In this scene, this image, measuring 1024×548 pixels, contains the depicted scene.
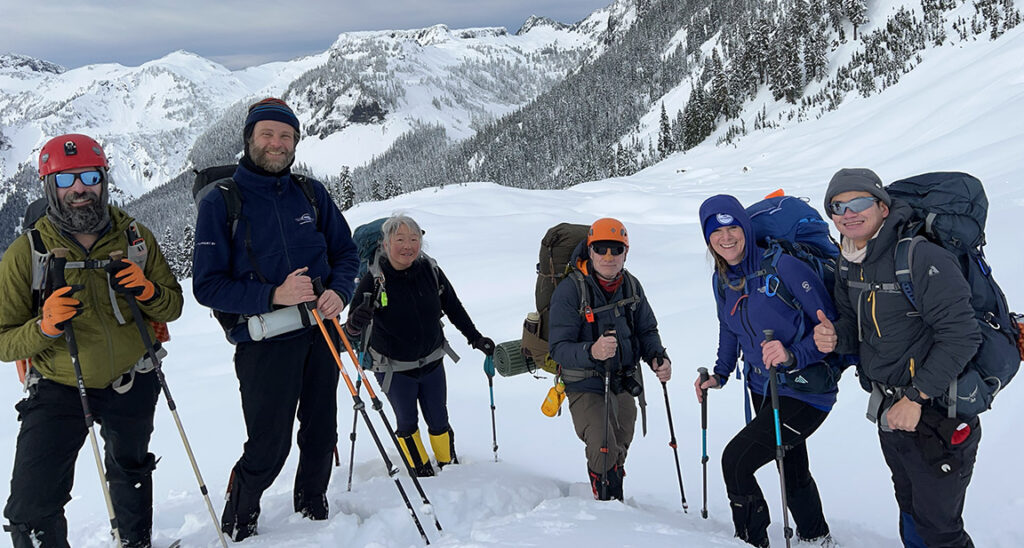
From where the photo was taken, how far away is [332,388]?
12.4 feet

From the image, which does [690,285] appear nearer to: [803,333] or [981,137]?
[803,333]

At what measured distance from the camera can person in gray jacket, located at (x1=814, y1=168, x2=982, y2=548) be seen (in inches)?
102

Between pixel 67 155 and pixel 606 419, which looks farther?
pixel 606 419

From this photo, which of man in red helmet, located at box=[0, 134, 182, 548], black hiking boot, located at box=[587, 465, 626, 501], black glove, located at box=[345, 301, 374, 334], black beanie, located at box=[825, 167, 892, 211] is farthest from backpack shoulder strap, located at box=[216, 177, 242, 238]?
black beanie, located at box=[825, 167, 892, 211]

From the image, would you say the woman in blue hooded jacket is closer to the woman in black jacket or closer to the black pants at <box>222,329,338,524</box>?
the woman in black jacket

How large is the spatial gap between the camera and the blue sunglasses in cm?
346

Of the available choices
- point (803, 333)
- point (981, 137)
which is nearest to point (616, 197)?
point (981, 137)

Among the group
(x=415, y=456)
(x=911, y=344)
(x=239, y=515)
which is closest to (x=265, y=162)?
(x=239, y=515)

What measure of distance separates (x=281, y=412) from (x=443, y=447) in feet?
6.22

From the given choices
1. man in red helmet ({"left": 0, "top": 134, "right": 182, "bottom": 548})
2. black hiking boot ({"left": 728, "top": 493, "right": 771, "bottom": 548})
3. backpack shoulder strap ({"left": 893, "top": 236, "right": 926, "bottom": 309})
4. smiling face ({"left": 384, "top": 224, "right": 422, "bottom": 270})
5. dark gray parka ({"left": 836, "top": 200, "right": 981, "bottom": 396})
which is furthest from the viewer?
smiling face ({"left": 384, "top": 224, "right": 422, "bottom": 270})

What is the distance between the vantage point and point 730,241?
3.39m

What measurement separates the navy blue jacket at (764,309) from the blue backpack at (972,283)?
0.54m

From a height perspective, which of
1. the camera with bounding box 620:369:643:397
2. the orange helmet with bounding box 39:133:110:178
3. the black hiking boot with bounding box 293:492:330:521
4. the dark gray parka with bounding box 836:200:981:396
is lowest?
the black hiking boot with bounding box 293:492:330:521

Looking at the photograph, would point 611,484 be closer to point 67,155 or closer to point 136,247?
point 136,247
